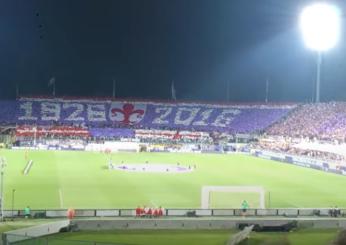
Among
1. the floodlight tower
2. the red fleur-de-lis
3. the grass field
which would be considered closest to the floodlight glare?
the floodlight tower

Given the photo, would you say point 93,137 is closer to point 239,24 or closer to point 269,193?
point 239,24

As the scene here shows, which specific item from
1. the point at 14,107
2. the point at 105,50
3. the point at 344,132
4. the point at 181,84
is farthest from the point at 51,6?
the point at 344,132

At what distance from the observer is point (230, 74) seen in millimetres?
116188

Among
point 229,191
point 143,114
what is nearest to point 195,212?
point 229,191

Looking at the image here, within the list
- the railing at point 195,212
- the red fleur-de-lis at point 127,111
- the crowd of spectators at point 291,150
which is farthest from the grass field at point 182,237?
the red fleur-de-lis at point 127,111

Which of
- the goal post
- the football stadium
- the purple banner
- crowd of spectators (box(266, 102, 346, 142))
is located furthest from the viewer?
the purple banner

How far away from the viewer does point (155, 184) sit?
47.8 metres

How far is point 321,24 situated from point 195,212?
55.4 m

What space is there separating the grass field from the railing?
127 inches

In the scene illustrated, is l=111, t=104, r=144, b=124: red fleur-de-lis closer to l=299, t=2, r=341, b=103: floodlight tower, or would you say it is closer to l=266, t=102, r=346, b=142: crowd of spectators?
l=266, t=102, r=346, b=142: crowd of spectators

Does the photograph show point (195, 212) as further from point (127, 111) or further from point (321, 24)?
point (127, 111)

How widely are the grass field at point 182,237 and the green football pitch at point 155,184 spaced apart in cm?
682

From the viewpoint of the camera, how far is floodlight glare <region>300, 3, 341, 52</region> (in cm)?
8200

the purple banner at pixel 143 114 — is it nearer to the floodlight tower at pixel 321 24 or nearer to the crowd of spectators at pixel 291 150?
the crowd of spectators at pixel 291 150
